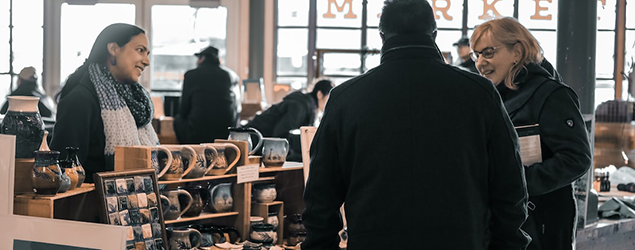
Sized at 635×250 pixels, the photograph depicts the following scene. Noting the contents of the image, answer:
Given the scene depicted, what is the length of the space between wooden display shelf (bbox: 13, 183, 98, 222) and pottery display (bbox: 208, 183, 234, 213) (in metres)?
0.57

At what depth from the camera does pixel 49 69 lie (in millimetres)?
11438

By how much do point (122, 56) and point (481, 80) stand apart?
1.47m

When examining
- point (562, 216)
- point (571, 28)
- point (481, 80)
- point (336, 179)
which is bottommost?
point (562, 216)

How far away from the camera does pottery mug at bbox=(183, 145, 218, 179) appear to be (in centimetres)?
250

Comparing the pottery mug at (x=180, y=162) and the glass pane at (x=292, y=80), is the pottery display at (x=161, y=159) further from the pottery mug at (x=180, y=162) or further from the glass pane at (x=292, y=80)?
the glass pane at (x=292, y=80)

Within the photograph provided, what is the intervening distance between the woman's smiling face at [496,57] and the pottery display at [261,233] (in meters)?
0.96

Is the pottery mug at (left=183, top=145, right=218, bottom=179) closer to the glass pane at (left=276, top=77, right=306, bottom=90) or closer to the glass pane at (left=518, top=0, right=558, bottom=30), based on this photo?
the glass pane at (left=276, top=77, right=306, bottom=90)

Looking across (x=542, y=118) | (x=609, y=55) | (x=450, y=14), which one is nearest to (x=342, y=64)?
(x=450, y=14)

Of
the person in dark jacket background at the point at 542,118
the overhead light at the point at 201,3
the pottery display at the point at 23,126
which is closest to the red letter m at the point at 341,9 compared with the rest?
the overhead light at the point at 201,3

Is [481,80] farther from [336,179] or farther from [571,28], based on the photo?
[571,28]

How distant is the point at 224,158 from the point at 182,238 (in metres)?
0.35

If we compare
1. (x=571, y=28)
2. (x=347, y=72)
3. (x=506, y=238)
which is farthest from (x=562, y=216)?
(x=347, y=72)

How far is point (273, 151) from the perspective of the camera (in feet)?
9.56

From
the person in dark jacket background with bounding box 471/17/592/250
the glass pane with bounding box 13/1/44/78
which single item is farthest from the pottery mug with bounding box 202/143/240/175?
the glass pane with bounding box 13/1/44/78
